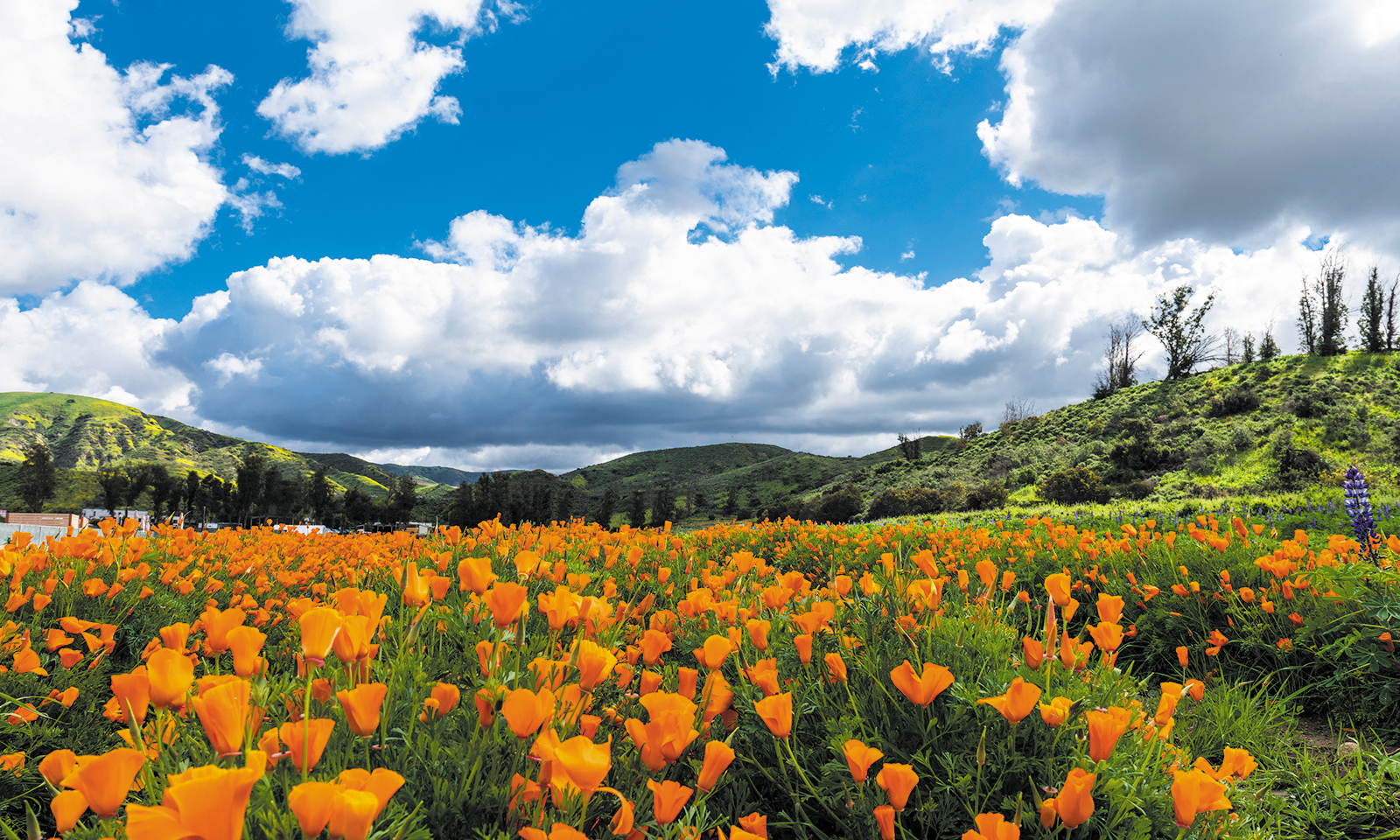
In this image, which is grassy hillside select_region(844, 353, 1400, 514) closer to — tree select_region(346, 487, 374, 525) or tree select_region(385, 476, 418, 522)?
tree select_region(385, 476, 418, 522)

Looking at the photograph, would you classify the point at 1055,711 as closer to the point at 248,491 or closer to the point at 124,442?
the point at 248,491

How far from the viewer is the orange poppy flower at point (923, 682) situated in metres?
1.72

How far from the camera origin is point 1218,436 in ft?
83.6

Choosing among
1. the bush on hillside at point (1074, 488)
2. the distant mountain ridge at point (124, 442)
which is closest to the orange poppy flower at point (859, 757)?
the bush on hillside at point (1074, 488)

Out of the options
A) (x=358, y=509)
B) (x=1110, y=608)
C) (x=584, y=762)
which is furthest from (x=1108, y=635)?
(x=358, y=509)

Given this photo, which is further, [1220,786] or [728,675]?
[728,675]

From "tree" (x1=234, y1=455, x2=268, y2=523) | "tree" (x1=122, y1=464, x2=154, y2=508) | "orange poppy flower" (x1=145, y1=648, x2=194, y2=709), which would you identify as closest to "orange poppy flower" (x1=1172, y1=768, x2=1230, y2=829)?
"orange poppy flower" (x1=145, y1=648, x2=194, y2=709)

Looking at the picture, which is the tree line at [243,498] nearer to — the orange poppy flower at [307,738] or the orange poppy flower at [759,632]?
the orange poppy flower at [759,632]

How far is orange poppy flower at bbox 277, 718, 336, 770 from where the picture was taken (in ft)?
4.14

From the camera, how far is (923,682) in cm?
175

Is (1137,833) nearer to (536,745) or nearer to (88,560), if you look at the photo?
(536,745)

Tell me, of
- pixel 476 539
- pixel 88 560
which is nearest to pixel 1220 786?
pixel 476 539

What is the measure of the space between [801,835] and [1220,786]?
3.58 feet

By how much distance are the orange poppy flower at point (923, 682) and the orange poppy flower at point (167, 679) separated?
173 cm
